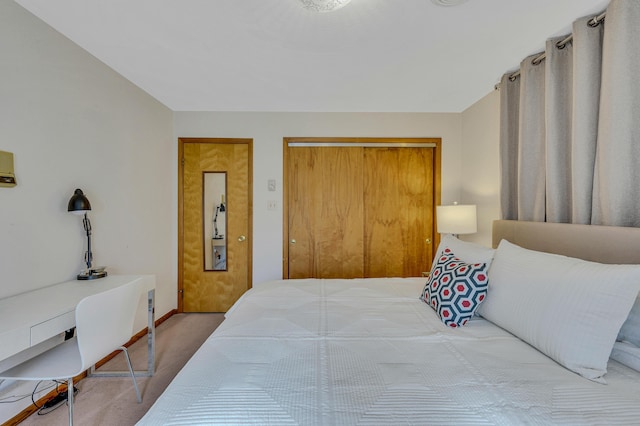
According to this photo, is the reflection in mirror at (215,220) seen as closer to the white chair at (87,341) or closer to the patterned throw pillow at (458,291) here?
the white chair at (87,341)

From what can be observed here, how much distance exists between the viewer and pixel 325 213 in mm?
3277

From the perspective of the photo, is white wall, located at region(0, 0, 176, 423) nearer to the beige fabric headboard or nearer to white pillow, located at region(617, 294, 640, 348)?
white pillow, located at region(617, 294, 640, 348)

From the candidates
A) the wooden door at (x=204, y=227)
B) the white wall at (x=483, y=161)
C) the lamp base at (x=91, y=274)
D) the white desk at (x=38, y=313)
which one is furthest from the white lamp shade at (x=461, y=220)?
the lamp base at (x=91, y=274)

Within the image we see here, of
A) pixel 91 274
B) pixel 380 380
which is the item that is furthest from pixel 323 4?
pixel 91 274

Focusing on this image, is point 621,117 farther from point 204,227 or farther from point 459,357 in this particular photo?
point 204,227

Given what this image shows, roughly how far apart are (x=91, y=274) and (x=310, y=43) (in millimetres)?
2241

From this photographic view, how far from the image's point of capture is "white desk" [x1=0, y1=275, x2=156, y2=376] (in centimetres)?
116

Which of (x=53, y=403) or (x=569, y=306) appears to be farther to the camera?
(x=53, y=403)

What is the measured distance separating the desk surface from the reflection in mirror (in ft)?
4.85

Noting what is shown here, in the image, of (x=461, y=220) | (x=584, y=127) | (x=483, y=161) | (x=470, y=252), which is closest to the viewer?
(x=584, y=127)

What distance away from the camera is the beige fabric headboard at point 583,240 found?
122cm

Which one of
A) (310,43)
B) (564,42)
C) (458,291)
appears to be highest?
(310,43)

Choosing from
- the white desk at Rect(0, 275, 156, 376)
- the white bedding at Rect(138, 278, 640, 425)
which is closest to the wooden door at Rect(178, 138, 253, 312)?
the white desk at Rect(0, 275, 156, 376)

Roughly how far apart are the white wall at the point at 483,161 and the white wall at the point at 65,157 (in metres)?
3.41
